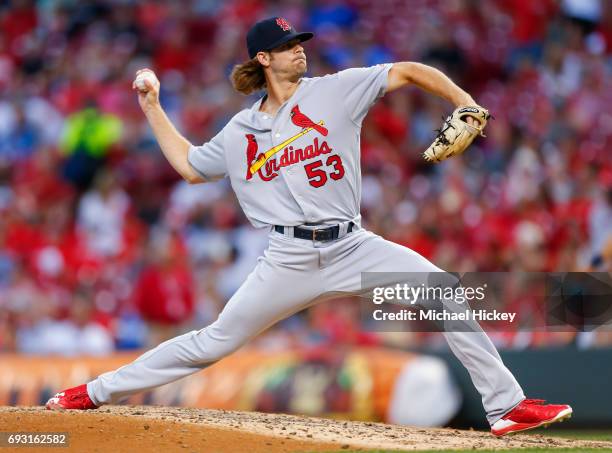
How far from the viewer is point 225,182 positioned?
1046 centimetres

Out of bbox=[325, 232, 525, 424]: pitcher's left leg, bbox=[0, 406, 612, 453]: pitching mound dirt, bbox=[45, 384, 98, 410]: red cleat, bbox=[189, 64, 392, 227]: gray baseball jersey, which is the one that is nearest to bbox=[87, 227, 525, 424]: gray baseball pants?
bbox=[325, 232, 525, 424]: pitcher's left leg

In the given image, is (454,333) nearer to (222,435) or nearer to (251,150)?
(222,435)

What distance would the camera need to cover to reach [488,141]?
410 inches

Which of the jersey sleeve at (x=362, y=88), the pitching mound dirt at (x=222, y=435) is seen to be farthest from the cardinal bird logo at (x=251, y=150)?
the pitching mound dirt at (x=222, y=435)

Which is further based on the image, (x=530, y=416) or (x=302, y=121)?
(x=302, y=121)

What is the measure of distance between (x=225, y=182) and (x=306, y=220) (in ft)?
18.2

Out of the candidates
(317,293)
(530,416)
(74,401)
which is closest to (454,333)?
(530,416)

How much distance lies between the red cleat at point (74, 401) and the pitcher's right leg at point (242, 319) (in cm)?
22

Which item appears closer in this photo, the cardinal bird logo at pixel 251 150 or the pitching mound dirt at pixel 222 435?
the pitching mound dirt at pixel 222 435

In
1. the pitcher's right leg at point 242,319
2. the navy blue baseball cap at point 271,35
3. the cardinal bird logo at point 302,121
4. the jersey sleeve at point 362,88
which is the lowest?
the pitcher's right leg at point 242,319

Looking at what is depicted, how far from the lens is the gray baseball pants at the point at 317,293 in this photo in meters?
4.98

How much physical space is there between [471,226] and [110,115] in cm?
410

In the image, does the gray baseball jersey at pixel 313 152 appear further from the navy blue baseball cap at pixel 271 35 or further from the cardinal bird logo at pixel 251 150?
the navy blue baseball cap at pixel 271 35

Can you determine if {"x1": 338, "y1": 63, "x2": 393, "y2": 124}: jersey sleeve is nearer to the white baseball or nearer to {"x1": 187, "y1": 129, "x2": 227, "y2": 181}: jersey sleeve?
{"x1": 187, "y1": 129, "x2": 227, "y2": 181}: jersey sleeve
